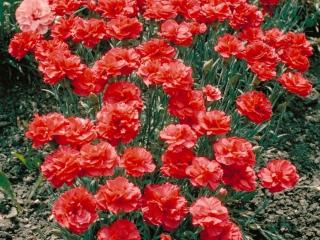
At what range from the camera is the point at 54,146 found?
6.23 ft

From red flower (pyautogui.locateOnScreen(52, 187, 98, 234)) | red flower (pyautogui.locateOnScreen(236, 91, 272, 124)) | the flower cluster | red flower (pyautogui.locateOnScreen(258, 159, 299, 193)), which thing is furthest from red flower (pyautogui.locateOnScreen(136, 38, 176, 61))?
red flower (pyautogui.locateOnScreen(52, 187, 98, 234))

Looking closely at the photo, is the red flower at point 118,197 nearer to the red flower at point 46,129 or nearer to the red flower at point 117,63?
the red flower at point 46,129

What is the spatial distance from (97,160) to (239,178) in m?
0.45

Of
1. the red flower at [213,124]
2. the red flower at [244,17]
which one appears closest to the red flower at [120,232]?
the red flower at [213,124]

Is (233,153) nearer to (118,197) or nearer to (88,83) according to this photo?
(118,197)

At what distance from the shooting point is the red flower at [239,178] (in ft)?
5.92

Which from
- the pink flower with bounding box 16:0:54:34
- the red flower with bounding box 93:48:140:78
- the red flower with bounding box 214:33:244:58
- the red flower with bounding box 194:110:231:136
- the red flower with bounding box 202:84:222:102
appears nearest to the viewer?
the red flower with bounding box 194:110:231:136

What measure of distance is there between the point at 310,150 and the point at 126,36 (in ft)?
4.14

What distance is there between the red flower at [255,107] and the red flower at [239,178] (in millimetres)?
273

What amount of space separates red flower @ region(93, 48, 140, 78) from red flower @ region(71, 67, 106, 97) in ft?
0.07

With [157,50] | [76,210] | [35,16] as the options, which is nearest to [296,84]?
[157,50]

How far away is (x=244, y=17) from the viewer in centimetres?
243

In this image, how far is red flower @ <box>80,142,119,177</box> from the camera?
1676mm

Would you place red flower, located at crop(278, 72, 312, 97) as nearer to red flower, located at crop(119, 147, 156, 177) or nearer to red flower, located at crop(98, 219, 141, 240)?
red flower, located at crop(119, 147, 156, 177)
